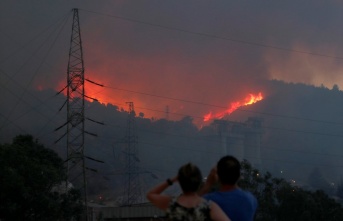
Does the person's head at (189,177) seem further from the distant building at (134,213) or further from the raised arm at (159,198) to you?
the distant building at (134,213)

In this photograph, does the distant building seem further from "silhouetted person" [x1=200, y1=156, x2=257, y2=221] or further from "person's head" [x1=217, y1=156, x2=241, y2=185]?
"person's head" [x1=217, y1=156, x2=241, y2=185]

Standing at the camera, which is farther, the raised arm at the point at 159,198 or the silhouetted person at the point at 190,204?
the raised arm at the point at 159,198

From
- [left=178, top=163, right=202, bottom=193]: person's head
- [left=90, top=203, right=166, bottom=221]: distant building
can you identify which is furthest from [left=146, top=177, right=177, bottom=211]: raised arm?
[left=90, top=203, right=166, bottom=221]: distant building

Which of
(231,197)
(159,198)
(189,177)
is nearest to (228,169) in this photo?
(231,197)

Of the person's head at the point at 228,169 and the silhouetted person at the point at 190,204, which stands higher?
the person's head at the point at 228,169

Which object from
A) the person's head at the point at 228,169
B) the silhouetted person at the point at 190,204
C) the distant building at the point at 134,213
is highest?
the distant building at the point at 134,213

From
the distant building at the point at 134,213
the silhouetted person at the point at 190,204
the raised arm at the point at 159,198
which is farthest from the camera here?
the distant building at the point at 134,213

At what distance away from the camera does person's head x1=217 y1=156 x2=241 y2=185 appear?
577 cm

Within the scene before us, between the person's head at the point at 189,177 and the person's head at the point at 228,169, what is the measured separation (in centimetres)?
39

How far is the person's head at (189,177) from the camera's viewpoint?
17.8ft

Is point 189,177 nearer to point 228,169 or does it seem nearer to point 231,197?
point 228,169

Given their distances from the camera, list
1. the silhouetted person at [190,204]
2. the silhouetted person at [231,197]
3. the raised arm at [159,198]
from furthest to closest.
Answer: the silhouetted person at [231,197], the raised arm at [159,198], the silhouetted person at [190,204]

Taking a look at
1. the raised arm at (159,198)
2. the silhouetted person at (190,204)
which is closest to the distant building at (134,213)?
the raised arm at (159,198)

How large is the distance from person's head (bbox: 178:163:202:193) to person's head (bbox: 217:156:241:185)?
393 millimetres
